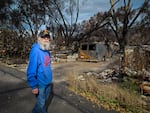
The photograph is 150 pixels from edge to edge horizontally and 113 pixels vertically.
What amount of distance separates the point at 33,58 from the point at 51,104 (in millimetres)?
2111

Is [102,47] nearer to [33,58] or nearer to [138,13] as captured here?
[138,13]

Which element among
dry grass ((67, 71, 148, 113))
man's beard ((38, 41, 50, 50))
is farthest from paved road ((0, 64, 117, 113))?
man's beard ((38, 41, 50, 50))

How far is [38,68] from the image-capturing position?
162 inches

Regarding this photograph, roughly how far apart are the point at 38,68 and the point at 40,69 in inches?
1.8

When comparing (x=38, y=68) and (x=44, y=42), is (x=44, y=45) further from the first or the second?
(x=38, y=68)

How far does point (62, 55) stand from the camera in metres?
23.3

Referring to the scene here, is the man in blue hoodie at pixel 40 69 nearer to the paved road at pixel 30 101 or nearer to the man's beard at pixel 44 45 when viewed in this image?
the man's beard at pixel 44 45

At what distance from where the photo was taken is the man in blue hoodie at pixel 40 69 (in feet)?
13.1

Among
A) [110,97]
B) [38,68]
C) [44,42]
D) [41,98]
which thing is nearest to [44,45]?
[44,42]

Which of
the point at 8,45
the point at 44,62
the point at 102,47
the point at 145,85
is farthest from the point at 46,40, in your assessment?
the point at 102,47

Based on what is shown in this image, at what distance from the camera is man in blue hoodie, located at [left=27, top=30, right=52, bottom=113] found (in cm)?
400

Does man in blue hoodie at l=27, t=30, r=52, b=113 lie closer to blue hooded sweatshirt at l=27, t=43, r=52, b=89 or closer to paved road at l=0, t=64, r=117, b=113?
blue hooded sweatshirt at l=27, t=43, r=52, b=89

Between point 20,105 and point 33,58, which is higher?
point 33,58

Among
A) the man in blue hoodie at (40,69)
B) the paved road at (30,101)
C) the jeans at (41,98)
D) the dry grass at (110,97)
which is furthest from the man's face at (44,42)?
the dry grass at (110,97)
